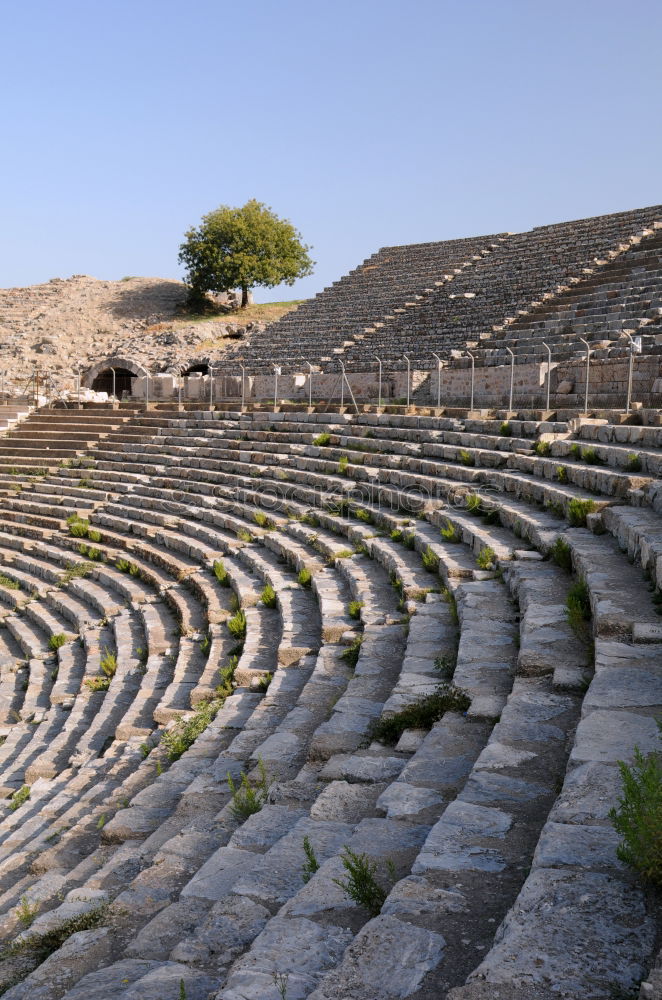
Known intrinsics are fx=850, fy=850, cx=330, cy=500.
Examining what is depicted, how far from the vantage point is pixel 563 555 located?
675 centimetres

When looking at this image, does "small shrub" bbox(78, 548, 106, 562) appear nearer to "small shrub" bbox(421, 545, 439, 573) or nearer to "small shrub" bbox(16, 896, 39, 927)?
"small shrub" bbox(421, 545, 439, 573)

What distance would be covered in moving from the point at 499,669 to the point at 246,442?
13102 mm

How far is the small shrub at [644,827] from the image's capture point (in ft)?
8.01

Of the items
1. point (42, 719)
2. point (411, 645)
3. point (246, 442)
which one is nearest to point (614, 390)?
point (246, 442)

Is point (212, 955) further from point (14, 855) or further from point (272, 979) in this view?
point (14, 855)

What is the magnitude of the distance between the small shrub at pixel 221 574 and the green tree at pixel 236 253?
33089 millimetres

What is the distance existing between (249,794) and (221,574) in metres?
6.43

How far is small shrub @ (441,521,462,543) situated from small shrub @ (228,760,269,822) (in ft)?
14.8

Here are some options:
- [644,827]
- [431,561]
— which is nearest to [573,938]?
[644,827]

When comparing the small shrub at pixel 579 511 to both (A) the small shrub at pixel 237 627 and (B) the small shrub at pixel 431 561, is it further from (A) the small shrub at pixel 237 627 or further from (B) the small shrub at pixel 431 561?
(A) the small shrub at pixel 237 627

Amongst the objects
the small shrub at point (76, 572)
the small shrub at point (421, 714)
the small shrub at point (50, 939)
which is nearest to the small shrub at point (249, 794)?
the small shrub at point (421, 714)

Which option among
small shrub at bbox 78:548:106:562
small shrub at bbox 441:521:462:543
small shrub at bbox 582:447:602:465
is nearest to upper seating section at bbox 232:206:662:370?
small shrub at bbox 582:447:602:465

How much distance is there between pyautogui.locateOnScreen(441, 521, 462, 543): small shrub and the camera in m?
9.04

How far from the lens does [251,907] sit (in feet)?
10.5
